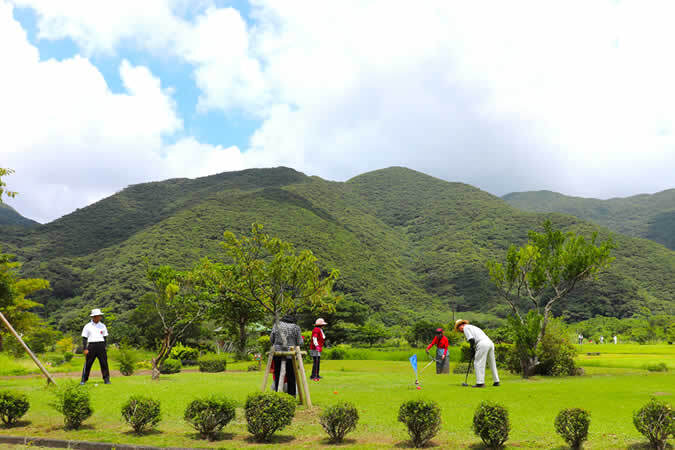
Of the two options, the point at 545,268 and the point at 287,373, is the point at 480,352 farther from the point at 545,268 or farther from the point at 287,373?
the point at 545,268

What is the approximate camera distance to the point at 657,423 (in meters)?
6.42

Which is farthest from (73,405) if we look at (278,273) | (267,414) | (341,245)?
(341,245)

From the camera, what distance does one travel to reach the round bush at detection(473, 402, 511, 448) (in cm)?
662

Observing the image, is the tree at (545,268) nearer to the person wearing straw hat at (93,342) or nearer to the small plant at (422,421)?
the small plant at (422,421)

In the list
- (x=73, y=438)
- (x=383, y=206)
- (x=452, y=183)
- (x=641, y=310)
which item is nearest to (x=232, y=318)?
(x=73, y=438)

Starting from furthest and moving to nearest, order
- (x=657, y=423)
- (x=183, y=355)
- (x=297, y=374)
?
(x=183, y=355)
(x=297, y=374)
(x=657, y=423)

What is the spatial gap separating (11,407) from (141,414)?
2733mm

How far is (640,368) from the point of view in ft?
71.3

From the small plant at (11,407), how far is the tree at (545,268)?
1598 cm

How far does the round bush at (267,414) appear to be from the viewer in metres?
7.47

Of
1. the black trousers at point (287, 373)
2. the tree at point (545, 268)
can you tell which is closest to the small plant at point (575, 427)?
the black trousers at point (287, 373)

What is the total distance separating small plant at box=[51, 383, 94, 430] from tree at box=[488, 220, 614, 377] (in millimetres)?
15130

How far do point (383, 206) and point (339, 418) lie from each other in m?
174

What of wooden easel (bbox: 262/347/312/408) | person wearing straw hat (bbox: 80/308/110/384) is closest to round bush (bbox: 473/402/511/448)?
wooden easel (bbox: 262/347/312/408)
